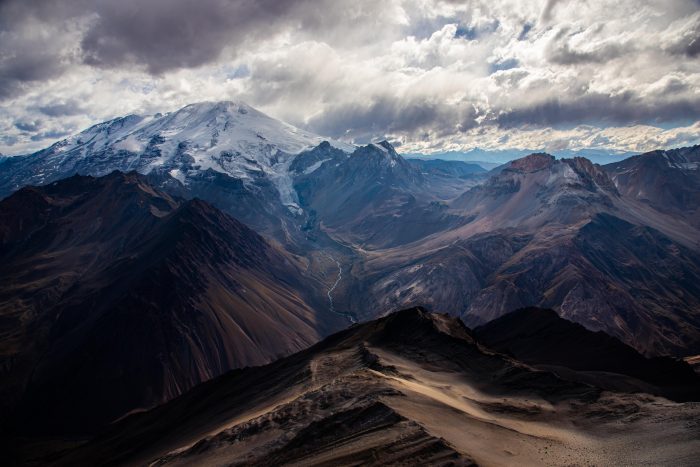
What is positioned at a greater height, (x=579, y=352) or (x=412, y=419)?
(x=412, y=419)

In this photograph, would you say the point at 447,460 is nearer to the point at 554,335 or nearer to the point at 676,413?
the point at 676,413

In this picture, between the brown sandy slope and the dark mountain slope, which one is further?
the dark mountain slope

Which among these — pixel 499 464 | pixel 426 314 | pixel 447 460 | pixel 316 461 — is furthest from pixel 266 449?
pixel 426 314

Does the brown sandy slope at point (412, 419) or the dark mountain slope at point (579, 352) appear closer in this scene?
the brown sandy slope at point (412, 419)

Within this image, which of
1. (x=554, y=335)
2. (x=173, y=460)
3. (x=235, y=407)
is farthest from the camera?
(x=554, y=335)

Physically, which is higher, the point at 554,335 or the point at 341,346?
the point at 341,346
